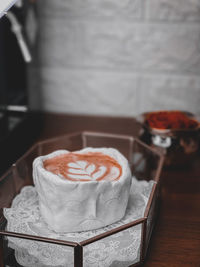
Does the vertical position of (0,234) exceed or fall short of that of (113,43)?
it falls short

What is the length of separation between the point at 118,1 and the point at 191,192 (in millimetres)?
541

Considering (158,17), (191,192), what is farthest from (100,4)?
(191,192)

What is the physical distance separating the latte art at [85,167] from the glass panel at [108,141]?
10 centimetres

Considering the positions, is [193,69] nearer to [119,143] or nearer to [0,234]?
[119,143]

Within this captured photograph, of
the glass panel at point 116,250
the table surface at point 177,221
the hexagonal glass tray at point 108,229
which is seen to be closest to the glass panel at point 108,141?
the hexagonal glass tray at point 108,229

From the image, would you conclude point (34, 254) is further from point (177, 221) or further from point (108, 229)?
point (177, 221)

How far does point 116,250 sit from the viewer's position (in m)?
0.51

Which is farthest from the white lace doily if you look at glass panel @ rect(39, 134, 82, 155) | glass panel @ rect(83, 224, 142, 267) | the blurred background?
the blurred background

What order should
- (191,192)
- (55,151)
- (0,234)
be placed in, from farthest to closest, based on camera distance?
(191,192), (55,151), (0,234)

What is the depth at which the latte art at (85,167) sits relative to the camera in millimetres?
557

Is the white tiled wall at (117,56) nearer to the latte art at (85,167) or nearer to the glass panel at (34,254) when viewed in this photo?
the latte art at (85,167)

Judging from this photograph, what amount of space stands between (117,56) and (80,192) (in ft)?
2.00

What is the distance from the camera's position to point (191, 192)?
73 cm

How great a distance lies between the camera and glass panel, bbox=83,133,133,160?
28.3 inches
